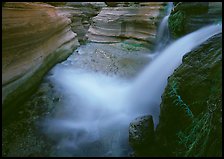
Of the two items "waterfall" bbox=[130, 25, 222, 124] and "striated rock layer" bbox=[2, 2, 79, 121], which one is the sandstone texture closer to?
"waterfall" bbox=[130, 25, 222, 124]

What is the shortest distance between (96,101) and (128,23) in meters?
6.03

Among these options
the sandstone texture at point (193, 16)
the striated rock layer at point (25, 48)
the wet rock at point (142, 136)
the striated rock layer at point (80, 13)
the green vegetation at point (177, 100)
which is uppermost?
the striated rock layer at point (80, 13)

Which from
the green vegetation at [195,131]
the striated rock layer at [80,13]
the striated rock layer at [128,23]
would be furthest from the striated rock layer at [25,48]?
the striated rock layer at [80,13]

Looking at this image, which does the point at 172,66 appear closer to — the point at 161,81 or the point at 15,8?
the point at 161,81

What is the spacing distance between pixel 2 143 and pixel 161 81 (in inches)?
130

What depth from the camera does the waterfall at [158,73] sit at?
484 centimetres

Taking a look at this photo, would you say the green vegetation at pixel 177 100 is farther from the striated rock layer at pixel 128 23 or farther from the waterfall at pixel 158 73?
the striated rock layer at pixel 128 23

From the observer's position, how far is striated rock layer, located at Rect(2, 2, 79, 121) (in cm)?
450

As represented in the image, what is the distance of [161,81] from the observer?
5438 millimetres

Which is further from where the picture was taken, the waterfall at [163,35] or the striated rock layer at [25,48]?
the waterfall at [163,35]

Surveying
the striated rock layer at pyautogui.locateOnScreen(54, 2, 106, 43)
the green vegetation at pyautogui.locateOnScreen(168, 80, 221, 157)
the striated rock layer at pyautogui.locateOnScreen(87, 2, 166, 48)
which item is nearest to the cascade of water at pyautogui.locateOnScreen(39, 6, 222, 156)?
the green vegetation at pyautogui.locateOnScreen(168, 80, 221, 157)

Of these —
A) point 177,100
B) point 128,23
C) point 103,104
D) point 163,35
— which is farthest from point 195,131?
point 128,23

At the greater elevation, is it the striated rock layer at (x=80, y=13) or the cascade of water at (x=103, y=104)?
the striated rock layer at (x=80, y=13)

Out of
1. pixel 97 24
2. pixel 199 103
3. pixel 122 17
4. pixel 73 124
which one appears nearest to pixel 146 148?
pixel 199 103
